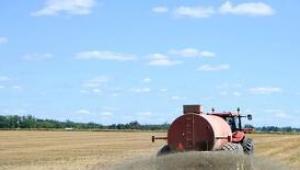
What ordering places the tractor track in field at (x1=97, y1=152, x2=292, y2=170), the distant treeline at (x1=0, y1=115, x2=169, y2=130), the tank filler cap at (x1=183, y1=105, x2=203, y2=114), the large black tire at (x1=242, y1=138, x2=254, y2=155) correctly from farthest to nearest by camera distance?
the distant treeline at (x1=0, y1=115, x2=169, y2=130) < the large black tire at (x1=242, y1=138, x2=254, y2=155) < the tank filler cap at (x1=183, y1=105, x2=203, y2=114) < the tractor track in field at (x1=97, y1=152, x2=292, y2=170)

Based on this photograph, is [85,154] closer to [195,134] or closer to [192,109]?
[192,109]

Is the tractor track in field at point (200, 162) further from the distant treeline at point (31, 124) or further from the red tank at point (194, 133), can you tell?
the distant treeline at point (31, 124)

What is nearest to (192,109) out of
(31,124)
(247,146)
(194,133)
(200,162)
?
(194,133)

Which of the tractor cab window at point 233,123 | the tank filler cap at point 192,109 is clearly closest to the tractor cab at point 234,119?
the tractor cab window at point 233,123

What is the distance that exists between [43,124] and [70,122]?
2404 cm

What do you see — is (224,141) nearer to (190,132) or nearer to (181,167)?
(190,132)

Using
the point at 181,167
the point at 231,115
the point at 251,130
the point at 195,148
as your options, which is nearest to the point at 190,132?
the point at 195,148

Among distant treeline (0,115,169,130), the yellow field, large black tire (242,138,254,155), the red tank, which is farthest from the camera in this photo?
distant treeline (0,115,169,130)

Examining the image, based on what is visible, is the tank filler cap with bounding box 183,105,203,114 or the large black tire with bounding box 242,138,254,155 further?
the large black tire with bounding box 242,138,254,155

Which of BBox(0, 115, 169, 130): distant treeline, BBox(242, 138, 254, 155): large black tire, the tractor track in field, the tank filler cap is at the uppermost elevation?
BBox(0, 115, 169, 130): distant treeline

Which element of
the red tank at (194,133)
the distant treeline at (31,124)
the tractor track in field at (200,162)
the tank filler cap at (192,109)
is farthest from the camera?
the distant treeline at (31,124)

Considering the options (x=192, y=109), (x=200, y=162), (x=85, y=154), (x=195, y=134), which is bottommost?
(x=200, y=162)

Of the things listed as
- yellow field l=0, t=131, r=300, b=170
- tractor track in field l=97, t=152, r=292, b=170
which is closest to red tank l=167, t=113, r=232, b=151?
yellow field l=0, t=131, r=300, b=170

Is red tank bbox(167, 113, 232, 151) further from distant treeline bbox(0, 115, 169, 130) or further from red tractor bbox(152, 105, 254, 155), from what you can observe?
distant treeline bbox(0, 115, 169, 130)
